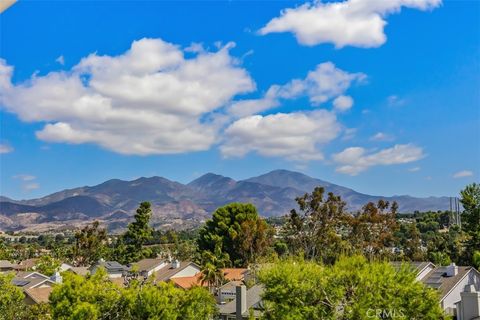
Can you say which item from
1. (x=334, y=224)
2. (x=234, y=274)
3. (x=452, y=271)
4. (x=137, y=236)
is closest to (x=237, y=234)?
(x=234, y=274)

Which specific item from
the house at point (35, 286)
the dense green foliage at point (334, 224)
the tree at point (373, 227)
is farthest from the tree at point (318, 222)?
the house at point (35, 286)

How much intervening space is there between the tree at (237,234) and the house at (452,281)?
35115mm

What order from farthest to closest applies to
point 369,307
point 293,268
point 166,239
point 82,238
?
point 166,239 < point 82,238 < point 293,268 < point 369,307

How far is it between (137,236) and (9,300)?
179 ft

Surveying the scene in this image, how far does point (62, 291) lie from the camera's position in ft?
95.1

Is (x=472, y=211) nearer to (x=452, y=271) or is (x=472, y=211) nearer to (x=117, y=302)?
(x=452, y=271)

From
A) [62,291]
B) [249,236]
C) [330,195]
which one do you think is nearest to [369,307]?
[62,291]

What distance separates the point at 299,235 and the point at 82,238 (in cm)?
4190

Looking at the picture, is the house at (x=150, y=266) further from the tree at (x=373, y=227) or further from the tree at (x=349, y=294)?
the tree at (x=349, y=294)

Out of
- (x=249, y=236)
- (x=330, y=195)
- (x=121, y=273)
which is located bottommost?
(x=121, y=273)

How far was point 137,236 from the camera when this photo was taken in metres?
89.4

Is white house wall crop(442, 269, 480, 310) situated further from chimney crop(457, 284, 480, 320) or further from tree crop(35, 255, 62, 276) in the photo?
tree crop(35, 255, 62, 276)

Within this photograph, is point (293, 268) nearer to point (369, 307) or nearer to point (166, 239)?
point (369, 307)

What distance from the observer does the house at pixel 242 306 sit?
35188mm
